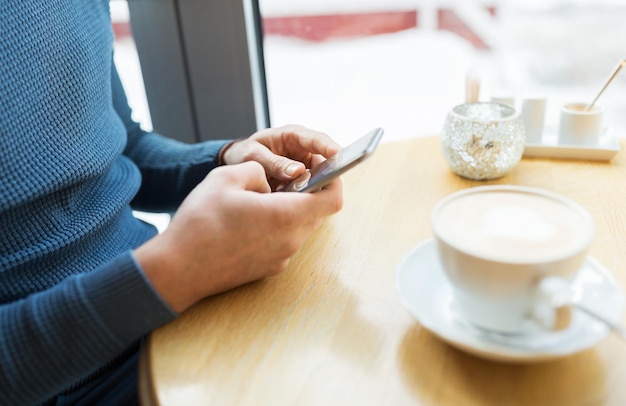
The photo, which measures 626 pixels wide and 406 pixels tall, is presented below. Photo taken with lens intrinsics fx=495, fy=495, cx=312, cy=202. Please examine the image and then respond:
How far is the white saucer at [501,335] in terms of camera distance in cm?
36

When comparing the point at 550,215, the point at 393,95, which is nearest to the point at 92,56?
the point at 550,215

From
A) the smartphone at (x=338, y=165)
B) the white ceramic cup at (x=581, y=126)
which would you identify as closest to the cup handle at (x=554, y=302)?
the smartphone at (x=338, y=165)

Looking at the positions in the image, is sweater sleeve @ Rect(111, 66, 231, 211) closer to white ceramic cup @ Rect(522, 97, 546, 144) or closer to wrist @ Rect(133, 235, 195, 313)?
wrist @ Rect(133, 235, 195, 313)

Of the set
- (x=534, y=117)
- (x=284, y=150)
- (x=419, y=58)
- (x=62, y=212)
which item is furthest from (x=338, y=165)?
(x=419, y=58)

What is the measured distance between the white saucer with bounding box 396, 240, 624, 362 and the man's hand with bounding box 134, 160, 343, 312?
0.12 m

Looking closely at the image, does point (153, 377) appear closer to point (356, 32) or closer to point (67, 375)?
point (67, 375)

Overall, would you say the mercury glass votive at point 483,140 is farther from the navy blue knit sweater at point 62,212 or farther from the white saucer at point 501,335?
the navy blue knit sweater at point 62,212

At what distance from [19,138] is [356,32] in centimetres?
91

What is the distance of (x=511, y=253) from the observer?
1.16 feet

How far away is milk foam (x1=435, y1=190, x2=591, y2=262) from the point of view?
1.17 feet

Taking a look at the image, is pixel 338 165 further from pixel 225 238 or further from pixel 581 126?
pixel 581 126

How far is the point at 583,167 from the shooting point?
732 mm

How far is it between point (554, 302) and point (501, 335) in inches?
2.7

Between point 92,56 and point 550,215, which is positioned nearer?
point 550,215
